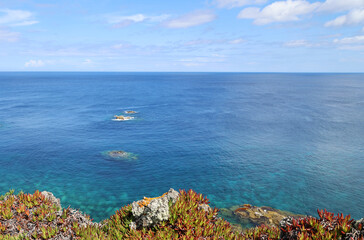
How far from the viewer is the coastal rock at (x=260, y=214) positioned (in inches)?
1352

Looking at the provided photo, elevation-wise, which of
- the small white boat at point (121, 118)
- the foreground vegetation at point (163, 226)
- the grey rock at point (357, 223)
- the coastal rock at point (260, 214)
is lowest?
the coastal rock at point (260, 214)

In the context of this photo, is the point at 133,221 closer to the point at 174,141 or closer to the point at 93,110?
the point at 174,141

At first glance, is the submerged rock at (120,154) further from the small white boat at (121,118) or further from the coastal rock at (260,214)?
the small white boat at (121,118)

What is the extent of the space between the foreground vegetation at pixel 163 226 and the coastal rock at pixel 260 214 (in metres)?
19.8

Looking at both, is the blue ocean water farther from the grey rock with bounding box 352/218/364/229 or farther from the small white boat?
the grey rock with bounding box 352/218/364/229

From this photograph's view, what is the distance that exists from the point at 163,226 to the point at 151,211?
48.3 inches

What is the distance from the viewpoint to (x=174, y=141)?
232 feet

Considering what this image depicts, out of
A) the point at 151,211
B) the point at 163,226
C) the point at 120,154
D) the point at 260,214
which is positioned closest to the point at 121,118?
the point at 120,154

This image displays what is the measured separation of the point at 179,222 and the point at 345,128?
289 ft

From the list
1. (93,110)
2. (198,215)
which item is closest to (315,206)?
(198,215)

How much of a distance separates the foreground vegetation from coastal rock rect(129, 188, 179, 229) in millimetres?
375

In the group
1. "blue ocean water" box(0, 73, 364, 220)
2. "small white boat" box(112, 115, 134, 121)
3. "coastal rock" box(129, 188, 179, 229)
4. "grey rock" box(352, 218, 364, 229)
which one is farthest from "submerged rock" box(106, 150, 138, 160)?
"grey rock" box(352, 218, 364, 229)

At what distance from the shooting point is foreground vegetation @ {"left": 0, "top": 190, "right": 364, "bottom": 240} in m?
12.5

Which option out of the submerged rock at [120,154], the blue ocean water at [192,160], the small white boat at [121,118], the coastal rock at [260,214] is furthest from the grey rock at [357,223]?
the small white boat at [121,118]
